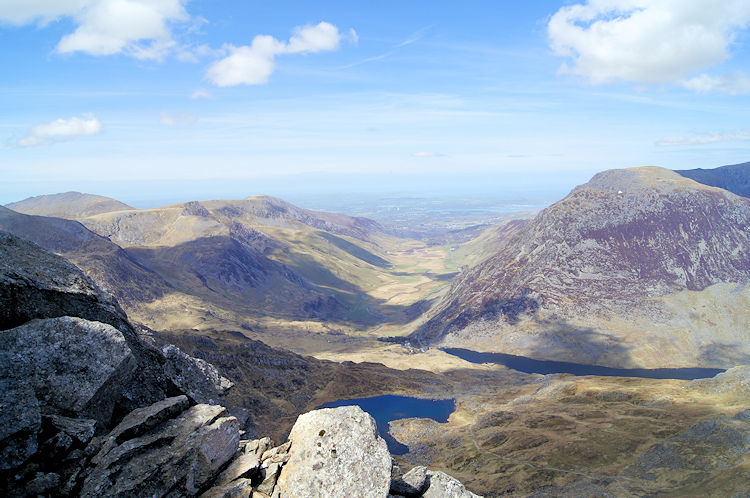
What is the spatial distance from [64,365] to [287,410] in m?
89.2

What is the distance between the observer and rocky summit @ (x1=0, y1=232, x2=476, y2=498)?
16.6 m

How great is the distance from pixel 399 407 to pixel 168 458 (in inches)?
4192

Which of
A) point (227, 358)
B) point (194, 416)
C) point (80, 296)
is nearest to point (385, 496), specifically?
point (194, 416)

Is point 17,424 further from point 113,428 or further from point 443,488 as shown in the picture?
point 443,488

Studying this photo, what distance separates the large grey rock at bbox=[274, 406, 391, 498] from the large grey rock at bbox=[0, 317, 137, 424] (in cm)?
953

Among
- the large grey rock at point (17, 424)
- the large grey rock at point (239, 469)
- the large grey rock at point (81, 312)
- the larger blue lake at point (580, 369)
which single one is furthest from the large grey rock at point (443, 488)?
the larger blue lake at point (580, 369)

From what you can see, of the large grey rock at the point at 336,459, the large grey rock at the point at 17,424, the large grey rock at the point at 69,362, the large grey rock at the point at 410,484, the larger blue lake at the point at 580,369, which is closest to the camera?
the large grey rock at the point at 17,424

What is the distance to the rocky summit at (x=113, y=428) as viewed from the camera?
653 inches

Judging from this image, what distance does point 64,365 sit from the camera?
18844 mm

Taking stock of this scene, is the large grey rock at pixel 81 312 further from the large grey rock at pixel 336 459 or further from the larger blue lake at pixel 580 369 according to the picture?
the larger blue lake at pixel 580 369

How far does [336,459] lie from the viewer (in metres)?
20.9

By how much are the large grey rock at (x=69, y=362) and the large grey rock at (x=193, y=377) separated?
4254mm

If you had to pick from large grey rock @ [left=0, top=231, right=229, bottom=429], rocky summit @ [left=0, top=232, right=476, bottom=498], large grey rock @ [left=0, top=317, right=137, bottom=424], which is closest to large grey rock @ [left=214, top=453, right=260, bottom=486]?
rocky summit @ [left=0, top=232, right=476, bottom=498]

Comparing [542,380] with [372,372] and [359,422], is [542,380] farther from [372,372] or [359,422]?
[359,422]
